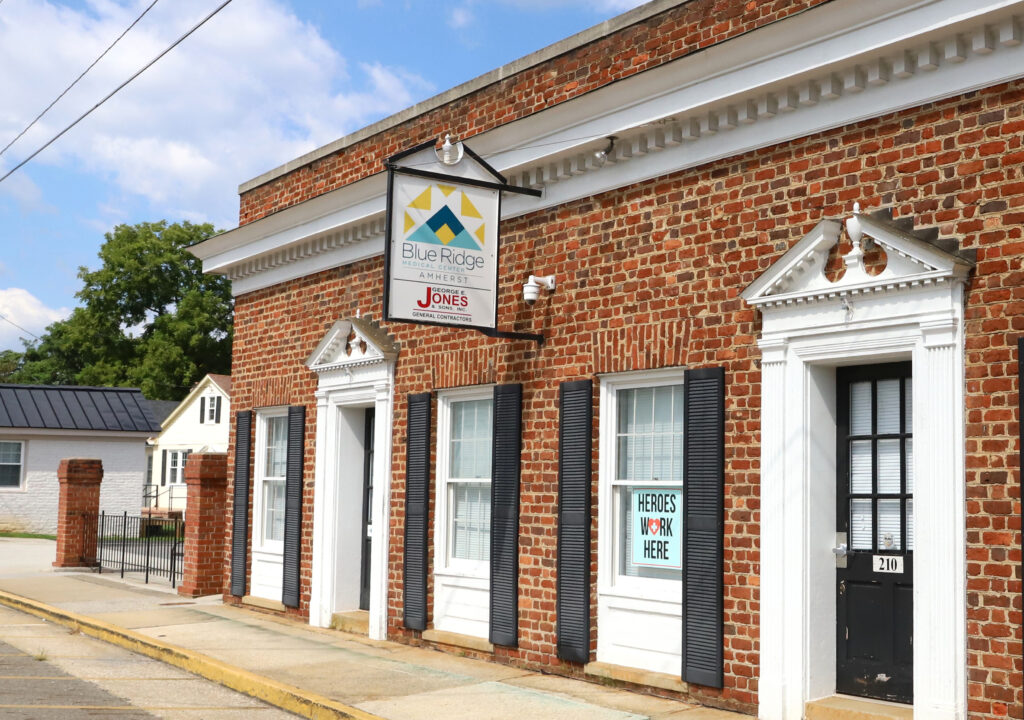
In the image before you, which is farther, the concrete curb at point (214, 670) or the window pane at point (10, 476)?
the window pane at point (10, 476)

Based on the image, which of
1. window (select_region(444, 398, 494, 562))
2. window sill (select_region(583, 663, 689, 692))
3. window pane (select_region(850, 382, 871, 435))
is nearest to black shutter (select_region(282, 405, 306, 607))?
window (select_region(444, 398, 494, 562))

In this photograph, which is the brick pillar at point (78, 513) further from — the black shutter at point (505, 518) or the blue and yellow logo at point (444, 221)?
the blue and yellow logo at point (444, 221)

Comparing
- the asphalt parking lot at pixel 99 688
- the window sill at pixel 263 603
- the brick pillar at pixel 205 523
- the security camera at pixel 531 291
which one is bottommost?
the asphalt parking lot at pixel 99 688

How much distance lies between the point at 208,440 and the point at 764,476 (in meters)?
43.6

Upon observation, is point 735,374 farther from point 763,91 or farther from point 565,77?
point 565,77

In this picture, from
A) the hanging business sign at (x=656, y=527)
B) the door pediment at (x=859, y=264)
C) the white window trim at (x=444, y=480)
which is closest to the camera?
the door pediment at (x=859, y=264)

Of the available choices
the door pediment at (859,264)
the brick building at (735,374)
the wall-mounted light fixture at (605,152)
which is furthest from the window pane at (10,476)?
the door pediment at (859,264)

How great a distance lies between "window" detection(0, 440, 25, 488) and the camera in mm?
33531

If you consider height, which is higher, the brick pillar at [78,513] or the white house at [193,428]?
the white house at [193,428]

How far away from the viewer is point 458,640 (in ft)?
37.0

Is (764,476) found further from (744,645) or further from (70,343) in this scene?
(70,343)

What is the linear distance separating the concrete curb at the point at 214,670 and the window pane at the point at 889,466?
402 centimetres

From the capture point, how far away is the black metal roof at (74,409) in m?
33.8

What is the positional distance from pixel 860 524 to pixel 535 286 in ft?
12.6
